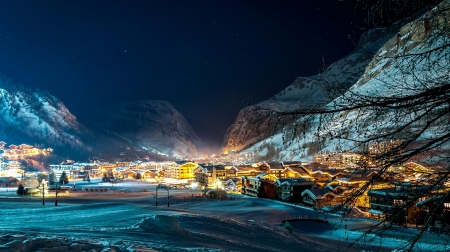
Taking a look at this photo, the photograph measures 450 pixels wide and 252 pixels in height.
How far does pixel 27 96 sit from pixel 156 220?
125959 mm

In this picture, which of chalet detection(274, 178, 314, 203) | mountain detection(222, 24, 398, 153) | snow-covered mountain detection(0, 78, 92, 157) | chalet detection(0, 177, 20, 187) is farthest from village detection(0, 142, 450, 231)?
snow-covered mountain detection(0, 78, 92, 157)

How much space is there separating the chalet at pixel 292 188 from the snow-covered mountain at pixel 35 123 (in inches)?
3016

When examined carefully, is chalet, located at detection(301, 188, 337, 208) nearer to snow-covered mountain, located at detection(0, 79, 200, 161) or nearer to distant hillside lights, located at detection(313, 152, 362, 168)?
distant hillside lights, located at detection(313, 152, 362, 168)

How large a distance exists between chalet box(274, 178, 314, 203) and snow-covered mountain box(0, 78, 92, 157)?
76597mm

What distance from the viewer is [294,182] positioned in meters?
32.7

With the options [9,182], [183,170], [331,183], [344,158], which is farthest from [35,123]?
[344,158]

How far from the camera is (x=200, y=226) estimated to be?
10.4 m

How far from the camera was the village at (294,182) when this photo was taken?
2.76 m

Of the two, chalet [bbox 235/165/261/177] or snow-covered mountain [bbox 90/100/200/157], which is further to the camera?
snow-covered mountain [bbox 90/100/200/157]

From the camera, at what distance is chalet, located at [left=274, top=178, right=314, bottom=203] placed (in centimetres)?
3225

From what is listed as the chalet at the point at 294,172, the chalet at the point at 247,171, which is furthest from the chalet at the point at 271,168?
the chalet at the point at 294,172

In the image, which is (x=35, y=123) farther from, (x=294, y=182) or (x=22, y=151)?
(x=294, y=182)

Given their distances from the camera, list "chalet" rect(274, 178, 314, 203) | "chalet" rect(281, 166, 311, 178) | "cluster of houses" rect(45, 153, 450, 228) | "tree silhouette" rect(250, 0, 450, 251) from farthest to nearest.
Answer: "chalet" rect(281, 166, 311, 178) < "chalet" rect(274, 178, 314, 203) < "cluster of houses" rect(45, 153, 450, 228) < "tree silhouette" rect(250, 0, 450, 251)

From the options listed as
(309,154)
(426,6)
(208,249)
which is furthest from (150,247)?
(309,154)
